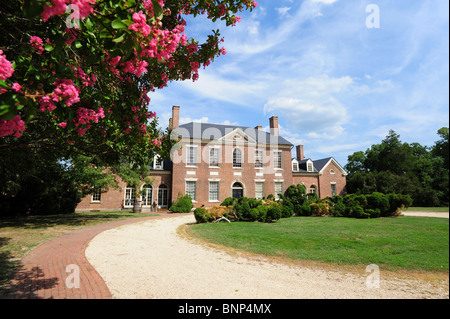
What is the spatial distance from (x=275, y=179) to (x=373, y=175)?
15.6 metres

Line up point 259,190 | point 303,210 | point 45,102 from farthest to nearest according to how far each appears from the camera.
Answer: point 259,190, point 303,210, point 45,102

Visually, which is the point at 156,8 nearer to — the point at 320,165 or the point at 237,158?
the point at 237,158

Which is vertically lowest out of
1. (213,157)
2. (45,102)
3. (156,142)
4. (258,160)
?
(45,102)

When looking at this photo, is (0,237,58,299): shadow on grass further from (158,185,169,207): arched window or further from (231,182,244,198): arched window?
(231,182,244,198): arched window

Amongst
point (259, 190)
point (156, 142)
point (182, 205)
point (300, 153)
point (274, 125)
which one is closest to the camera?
point (156, 142)

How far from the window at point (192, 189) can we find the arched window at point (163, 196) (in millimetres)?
2666

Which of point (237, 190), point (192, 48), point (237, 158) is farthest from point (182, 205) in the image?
point (192, 48)

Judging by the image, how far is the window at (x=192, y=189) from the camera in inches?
1033

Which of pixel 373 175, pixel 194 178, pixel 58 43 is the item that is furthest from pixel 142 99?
pixel 373 175

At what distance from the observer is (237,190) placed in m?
28.0

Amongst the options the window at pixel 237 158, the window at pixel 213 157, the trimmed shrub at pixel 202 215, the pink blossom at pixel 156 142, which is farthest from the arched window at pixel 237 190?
the pink blossom at pixel 156 142

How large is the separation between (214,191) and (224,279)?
22.2m

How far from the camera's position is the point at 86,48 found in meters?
2.54

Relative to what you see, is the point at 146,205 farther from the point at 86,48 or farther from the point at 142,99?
the point at 86,48
